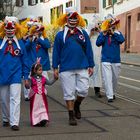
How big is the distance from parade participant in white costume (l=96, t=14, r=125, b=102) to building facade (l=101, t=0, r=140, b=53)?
29.6m

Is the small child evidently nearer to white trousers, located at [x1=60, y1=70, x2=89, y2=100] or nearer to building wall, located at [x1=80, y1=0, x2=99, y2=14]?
white trousers, located at [x1=60, y1=70, x2=89, y2=100]

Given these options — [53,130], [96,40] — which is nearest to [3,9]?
→ [96,40]

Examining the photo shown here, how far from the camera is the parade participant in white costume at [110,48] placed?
1248 cm

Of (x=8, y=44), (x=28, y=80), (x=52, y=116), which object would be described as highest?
(x=8, y=44)

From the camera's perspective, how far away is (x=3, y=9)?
65312 mm

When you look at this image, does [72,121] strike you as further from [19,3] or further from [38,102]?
[19,3]

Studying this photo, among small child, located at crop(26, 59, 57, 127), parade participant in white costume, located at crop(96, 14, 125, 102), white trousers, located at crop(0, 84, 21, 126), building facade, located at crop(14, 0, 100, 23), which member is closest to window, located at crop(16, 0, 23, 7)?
building facade, located at crop(14, 0, 100, 23)

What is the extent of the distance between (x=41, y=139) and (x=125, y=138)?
1.27 meters

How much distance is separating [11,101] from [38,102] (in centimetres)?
62

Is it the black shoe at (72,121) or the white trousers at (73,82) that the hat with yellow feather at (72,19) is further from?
the black shoe at (72,121)

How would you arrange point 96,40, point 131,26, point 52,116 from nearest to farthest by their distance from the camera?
point 52,116 → point 96,40 → point 131,26

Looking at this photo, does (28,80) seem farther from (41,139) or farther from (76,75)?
(41,139)

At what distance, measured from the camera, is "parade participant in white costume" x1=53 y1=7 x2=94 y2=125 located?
950 cm

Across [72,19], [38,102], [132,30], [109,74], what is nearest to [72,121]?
[38,102]
